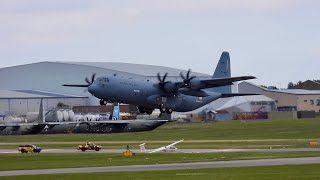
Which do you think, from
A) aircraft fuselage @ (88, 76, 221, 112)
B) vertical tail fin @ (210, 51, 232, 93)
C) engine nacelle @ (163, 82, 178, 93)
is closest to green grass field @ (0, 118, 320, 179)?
aircraft fuselage @ (88, 76, 221, 112)

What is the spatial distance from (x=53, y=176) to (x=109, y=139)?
6607 cm

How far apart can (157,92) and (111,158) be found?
16.8 m

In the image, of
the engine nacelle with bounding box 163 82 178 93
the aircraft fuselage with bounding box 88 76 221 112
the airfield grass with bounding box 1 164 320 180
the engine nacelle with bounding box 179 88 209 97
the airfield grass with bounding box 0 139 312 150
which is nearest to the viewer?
the airfield grass with bounding box 1 164 320 180

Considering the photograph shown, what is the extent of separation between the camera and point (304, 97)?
19575 cm

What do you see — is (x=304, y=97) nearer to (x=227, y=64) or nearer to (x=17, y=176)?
(x=227, y=64)

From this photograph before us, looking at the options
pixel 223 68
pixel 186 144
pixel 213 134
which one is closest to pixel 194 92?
pixel 186 144

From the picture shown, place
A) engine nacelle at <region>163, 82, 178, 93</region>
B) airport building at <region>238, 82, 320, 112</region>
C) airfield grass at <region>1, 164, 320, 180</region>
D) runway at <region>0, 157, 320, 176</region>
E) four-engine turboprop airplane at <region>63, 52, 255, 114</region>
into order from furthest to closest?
airport building at <region>238, 82, 320, 112</region>, engine nacelle at <region>163, 82, 178, 93</region>, four-engine turboprop airplane at <region>63, 52, 255, 114</region>, runway at <region>0, 157, 320, 176</region>, airfield grass at <region>1, 164, 320, 180</region>

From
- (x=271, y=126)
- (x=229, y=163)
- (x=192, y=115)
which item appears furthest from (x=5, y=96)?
(x=229, y=163)

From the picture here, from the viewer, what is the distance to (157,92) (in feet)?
323

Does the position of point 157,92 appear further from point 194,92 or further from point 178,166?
point 178,166

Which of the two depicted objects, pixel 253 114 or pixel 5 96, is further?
pixel 5 96

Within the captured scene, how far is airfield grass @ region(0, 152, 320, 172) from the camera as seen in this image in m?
75.5

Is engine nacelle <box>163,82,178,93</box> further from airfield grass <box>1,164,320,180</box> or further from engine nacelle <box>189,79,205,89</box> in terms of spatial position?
airfield grass <box>1,164,320,180</box>

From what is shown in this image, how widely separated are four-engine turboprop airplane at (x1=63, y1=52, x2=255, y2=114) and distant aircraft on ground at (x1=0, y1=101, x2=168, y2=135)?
122 ft
